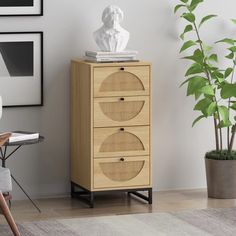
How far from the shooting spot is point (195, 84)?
260 inches

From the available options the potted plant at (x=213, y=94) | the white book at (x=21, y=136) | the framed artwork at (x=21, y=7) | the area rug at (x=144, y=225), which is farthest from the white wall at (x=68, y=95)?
the area rug at (x=144, y=225)

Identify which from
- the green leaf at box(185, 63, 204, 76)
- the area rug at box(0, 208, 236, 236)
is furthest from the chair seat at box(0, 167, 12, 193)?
the green leaf at box(185, 63, 204, 76)

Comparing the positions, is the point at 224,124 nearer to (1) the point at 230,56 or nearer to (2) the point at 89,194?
(1) the point at 230,56

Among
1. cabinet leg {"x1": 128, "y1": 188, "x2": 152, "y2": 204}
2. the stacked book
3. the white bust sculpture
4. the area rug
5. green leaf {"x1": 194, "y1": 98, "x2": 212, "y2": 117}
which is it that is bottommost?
the area rug

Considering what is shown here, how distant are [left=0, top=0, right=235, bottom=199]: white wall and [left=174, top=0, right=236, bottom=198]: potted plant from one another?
0.15 meters

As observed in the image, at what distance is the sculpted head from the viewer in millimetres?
6410

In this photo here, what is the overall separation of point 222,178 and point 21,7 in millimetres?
1959

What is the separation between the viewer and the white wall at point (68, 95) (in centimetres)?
663

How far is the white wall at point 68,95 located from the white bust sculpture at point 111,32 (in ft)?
0.89

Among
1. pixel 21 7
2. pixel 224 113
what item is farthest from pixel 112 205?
pixel 21 7

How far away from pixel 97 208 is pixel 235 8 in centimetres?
198

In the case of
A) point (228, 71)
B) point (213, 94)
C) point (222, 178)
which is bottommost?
point (222, 178)

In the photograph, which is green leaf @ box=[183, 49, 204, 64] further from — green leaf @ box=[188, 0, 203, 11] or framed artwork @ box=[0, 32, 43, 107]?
framed artwork @ box=[0, 32, 43, 107]

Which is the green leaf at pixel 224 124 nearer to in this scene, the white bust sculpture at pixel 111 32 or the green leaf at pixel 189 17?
the green leaf at pixel 189 17
